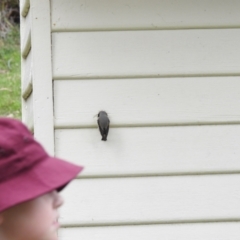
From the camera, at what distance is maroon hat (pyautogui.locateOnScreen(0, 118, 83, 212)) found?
149 centimetres

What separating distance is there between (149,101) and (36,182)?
158 cm

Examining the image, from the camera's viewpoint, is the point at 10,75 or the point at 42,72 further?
the point at 10,75

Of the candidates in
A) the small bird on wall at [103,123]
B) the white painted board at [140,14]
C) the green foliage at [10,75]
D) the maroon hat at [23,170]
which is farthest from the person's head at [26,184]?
the green foliage at [10,75]

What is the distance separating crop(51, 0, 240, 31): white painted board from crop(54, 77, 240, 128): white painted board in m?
0.21

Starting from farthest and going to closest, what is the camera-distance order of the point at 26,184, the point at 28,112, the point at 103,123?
the point at 28,112 → the point at 103,123 → the point at 26,184

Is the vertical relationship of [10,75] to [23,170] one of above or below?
above

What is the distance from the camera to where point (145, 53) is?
3.05 metres

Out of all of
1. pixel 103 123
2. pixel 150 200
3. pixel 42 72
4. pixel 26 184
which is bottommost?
pixel 150 200

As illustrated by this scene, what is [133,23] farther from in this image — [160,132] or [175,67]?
[160,132]

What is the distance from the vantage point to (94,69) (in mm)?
3041

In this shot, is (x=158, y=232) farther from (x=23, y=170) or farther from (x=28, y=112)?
(x=23, y=170)

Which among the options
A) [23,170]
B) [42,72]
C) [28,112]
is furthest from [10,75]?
[23,170]

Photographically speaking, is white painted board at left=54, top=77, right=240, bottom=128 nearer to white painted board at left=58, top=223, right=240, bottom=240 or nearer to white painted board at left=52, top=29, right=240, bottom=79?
white painted board at left=52, top=29, right=240, bottom=79

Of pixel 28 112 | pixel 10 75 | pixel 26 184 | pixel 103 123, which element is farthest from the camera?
pixel 10 75
